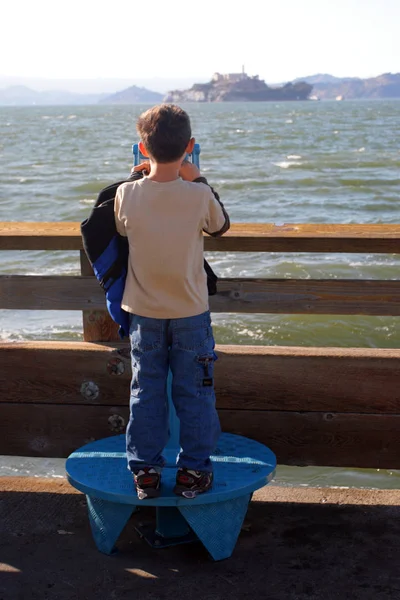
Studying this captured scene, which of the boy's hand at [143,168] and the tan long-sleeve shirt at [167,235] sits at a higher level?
the boy's hand at [143,168]

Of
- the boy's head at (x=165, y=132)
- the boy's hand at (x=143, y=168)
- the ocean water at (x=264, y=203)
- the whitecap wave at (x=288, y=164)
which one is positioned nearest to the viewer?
the boy's head at (x=165, y=132)

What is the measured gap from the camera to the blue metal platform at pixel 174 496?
2803 millimetres

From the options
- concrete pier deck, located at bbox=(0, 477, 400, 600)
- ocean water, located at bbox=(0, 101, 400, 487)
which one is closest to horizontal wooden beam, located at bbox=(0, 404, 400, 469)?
concrete pier deck, located at bbox=(0, 477, 400, 600)

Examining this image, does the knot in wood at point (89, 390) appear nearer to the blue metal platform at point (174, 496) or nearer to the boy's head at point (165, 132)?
the blue metal platform at point (174, 496)

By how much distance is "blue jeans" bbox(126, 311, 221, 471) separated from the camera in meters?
2.78

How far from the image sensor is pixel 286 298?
331 cm

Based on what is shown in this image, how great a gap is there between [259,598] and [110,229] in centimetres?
123

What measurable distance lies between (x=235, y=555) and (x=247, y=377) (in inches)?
27.3

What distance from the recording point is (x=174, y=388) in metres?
2.84

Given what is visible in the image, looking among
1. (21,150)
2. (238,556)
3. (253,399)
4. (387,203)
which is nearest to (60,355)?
(253,399)

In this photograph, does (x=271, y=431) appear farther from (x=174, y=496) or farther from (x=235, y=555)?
(x=174, y=496)

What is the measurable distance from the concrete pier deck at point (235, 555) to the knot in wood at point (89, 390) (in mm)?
375

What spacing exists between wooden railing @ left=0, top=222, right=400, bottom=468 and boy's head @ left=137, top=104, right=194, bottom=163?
1.90 ft

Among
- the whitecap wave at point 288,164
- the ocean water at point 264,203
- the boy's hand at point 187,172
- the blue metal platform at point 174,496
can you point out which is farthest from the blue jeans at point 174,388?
the whitecap wave at point 288,164
